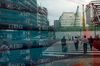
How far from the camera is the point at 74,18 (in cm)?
233

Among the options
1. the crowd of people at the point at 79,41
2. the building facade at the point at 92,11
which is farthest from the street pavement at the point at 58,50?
the building facade at the point at 92,11

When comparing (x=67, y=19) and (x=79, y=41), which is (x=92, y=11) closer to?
(x=79, y=41)

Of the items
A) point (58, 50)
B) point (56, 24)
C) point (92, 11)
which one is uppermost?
point (92, 11)

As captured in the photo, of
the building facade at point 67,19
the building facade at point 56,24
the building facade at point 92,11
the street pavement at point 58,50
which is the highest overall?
the building facade at point 92,11

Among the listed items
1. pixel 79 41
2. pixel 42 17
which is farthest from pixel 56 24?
pixel 79 41

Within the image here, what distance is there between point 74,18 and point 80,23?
0.42 feet

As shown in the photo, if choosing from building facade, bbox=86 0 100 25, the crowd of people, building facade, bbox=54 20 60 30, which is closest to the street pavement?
the crowd of people

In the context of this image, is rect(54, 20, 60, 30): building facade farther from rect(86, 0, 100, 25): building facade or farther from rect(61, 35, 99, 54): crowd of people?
rect(86, 0, 100, 25): building facade

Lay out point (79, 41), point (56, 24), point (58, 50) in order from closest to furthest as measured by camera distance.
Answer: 1. point (56, 24)
2. point (58, 50)
3. point (79, 41)

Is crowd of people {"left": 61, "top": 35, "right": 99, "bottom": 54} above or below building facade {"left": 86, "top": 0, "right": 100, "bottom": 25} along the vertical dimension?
below

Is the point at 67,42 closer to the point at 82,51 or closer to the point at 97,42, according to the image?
the point at 82,51

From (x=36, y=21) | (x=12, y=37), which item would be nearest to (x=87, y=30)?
(x=36, y=21)

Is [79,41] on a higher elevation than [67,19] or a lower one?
lower

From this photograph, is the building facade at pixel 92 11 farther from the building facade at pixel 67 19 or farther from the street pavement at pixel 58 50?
the street pavement at pixel 58 50
